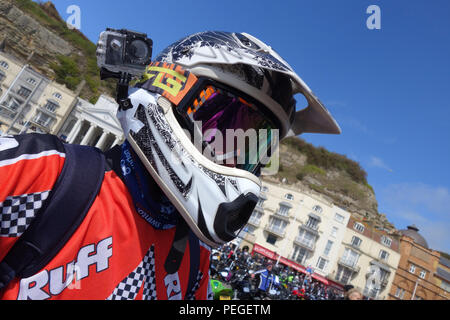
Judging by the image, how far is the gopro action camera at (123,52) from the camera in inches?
48.9

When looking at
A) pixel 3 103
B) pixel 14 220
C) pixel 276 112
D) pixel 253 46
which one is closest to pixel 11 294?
pixel 14 220

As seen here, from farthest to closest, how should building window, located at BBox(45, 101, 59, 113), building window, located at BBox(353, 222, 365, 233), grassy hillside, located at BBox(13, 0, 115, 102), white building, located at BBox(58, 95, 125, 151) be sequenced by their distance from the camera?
grassy hillside, located at BBox(13, 0, 115, 102), white building, located at BBox(58, 95, 125, 151), building window, located at BBox(353, 222, 365, 233), building window, located at BBox(45, 101, 59, 113)

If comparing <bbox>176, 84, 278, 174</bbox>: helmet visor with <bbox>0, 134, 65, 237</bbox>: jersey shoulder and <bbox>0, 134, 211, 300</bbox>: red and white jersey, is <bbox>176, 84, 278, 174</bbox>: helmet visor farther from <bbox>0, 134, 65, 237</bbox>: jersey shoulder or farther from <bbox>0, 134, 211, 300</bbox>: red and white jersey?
<bbox>0, 134, 65, 237</bbox>: jersey shoulder

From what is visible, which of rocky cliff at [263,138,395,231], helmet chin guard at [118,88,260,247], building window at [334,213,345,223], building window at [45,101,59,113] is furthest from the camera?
rocky cliff at [263,138,395,231]

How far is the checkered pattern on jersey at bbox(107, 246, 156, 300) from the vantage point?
1.14 meters

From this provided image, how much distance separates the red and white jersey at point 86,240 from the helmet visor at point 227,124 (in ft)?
1.40

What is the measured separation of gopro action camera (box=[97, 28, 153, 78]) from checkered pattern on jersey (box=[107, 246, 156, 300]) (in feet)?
2.60

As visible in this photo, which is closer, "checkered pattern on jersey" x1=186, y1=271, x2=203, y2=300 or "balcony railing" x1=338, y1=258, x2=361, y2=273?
"checkered pattern on jersey" x1=186, y1=271, x2=203, y2=300

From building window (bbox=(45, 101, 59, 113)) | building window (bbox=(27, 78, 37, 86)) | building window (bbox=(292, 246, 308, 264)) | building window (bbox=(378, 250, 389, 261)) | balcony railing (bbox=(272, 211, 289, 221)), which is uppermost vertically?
building window (bbox=(27, 78, 37, 86))

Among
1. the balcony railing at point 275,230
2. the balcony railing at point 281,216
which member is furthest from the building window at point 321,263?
the balcony railing at point 281,216

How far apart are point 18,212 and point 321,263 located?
42.0 m

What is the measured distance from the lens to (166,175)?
45.9 inches

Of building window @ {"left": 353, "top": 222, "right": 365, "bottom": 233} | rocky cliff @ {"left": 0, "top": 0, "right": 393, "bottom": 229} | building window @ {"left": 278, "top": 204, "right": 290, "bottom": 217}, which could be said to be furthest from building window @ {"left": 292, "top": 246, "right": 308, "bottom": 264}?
rocky cliff @ {"left": 0, "top": 0, "right": 393, "bottom": 229}

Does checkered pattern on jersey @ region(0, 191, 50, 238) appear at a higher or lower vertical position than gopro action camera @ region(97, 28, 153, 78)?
lower
